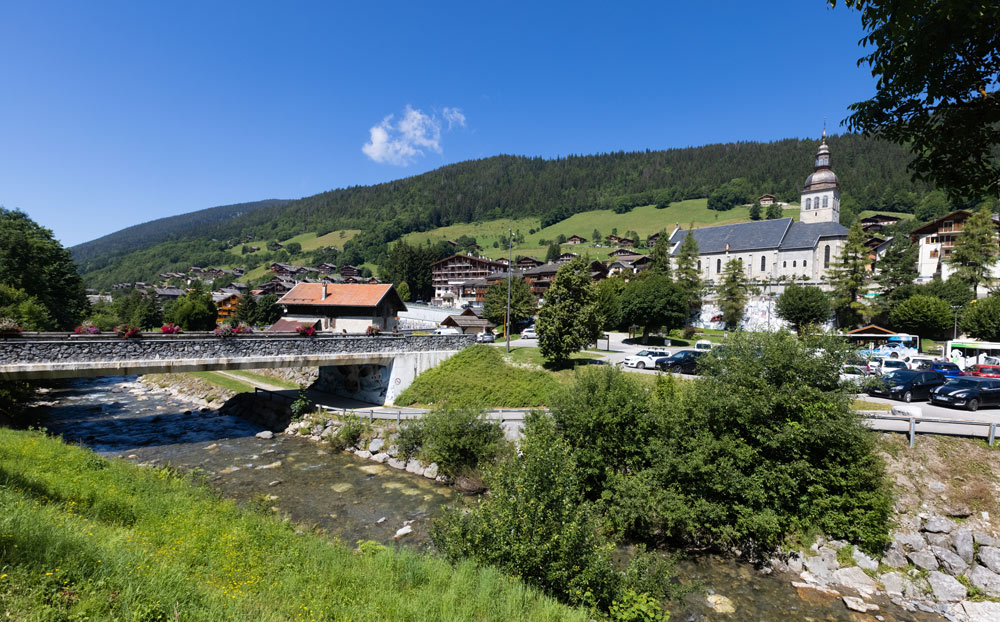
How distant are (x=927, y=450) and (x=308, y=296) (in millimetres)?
45688

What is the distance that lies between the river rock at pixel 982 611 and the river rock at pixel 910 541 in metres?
1.91

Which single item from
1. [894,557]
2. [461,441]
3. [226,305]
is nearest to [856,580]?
[894,557]

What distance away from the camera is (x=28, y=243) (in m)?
49.9

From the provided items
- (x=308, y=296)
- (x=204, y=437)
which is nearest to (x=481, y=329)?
(x=308, y=296)

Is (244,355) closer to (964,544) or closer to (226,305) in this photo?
(964,544)

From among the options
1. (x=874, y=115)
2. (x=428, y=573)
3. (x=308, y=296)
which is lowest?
(x=428, y=573)

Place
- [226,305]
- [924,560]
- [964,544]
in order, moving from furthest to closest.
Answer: [226,305] < [964,544] < [924,560]

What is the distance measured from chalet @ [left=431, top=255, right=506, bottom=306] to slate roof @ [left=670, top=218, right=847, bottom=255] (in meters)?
50.7

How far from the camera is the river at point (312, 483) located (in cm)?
1334

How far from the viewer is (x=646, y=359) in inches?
1309

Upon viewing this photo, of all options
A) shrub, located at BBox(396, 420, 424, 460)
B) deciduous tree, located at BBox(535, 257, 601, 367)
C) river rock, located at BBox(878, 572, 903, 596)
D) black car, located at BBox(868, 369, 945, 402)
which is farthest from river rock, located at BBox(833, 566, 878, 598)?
deciduous tree, located at BBox(535, 257, 601, 367)

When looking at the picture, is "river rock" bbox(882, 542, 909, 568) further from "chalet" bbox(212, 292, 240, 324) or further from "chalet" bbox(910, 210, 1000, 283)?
"chalet" bbox(212, 292, 240, 324)

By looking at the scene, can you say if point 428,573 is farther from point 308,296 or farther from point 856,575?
point 308,296

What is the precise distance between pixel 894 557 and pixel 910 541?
3.10 feet
